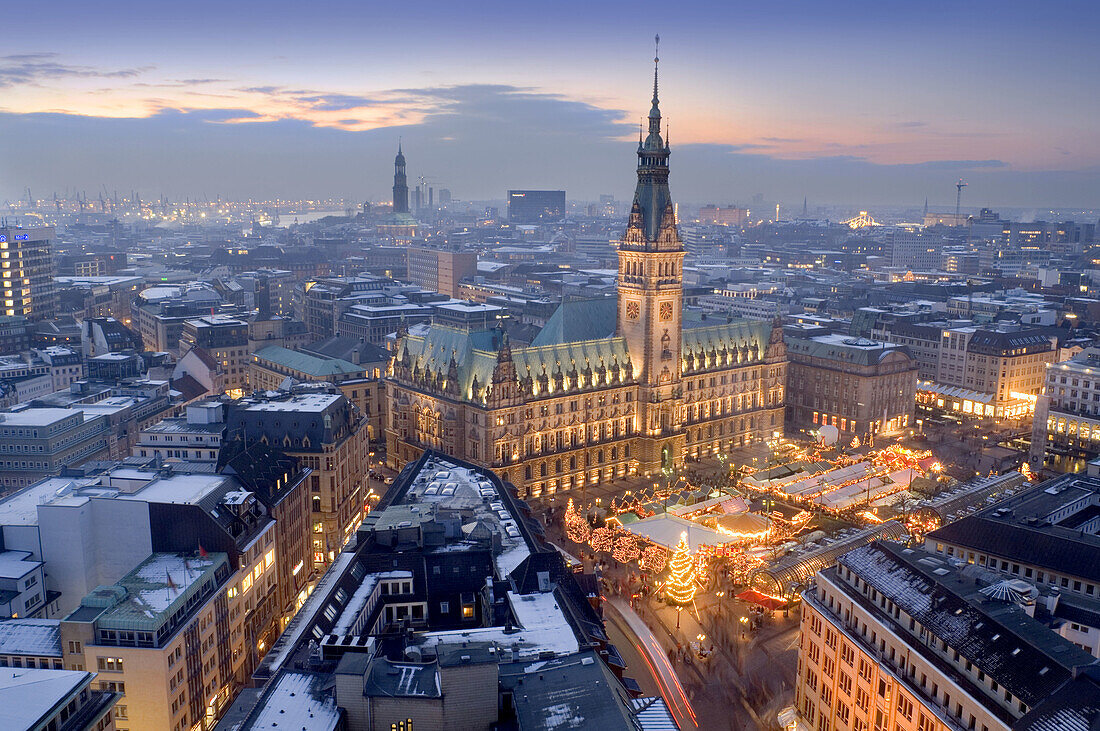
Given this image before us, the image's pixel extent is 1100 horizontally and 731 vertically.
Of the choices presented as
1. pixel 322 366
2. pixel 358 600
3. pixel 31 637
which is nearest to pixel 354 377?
pixel 322 366

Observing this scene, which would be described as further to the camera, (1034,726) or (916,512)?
(916,512)

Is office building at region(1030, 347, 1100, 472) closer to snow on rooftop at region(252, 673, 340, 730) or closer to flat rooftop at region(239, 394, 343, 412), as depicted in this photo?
flat rooftop at region(239, 394, 343, 412)

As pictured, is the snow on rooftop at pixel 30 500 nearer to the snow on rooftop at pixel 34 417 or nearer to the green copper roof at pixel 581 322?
the snow on rooftop at pixel 34 417

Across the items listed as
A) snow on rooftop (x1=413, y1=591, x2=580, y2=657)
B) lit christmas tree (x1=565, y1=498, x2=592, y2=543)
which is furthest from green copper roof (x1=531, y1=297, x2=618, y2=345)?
snow on rooftop (x1=413, y1=591, x2=580, y2=657)

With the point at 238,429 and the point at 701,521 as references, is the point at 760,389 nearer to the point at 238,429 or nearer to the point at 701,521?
the point at 701,521

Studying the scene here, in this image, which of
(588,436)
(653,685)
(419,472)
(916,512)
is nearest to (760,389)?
(588,436)

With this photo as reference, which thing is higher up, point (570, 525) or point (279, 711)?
point (279, 711)

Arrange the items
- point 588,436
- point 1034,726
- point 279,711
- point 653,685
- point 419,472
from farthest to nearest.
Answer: point 588,436 < point 419,472 < point 653,685 < point 279,711 < point 1034,726
